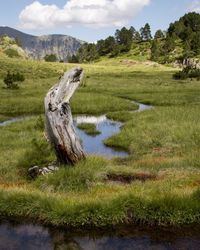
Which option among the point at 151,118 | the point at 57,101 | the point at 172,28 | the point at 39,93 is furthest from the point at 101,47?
the point at 57,101

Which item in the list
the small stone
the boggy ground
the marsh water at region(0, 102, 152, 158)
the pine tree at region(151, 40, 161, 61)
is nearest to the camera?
the boggy ground

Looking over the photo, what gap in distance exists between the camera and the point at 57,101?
19.2 metres

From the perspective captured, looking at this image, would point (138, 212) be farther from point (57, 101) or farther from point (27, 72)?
point (27, 72)

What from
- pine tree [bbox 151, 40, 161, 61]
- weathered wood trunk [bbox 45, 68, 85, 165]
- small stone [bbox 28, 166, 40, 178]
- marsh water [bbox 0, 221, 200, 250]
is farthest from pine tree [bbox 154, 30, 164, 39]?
marsh water [bbox 0, 221, 200, 250]

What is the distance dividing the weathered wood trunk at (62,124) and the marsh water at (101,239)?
557 centimetres

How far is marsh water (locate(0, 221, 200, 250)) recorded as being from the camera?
12.4 metres

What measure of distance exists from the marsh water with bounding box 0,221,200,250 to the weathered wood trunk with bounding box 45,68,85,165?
5.57 metres

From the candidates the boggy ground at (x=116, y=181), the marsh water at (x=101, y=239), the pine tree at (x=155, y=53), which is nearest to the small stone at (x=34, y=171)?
the boggy ground at (x=116, y=181)

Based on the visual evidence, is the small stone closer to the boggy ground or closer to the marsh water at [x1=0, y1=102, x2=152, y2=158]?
the boggy ground

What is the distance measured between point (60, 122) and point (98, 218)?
6.28m

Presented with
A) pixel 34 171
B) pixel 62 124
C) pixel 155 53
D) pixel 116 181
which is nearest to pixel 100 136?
pixel 62 124

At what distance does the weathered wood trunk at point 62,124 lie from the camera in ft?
62.2

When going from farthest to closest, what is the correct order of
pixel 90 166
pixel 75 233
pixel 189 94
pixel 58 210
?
pixel 189 94 < pixel 90 166 < pixel 58 210 < pixel 75 233

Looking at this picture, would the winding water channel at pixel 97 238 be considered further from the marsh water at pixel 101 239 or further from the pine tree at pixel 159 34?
the pine tree at pixel 159 34
